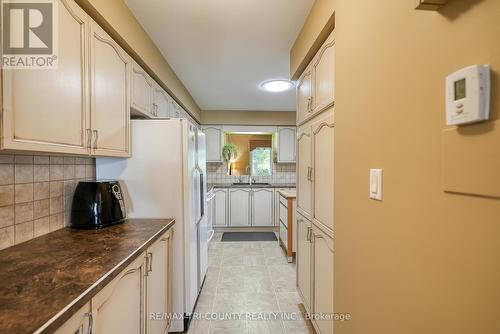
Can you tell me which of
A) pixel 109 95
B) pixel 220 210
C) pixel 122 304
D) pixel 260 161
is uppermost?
pixel 109 95

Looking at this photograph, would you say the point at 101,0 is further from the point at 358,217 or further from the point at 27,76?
the point at 358,217

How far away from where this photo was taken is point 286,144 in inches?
193

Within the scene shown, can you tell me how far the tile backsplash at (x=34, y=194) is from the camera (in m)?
1.18

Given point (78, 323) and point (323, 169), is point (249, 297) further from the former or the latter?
point (78, 323)

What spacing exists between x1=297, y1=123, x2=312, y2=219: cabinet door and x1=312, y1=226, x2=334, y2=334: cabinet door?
262 millimetres

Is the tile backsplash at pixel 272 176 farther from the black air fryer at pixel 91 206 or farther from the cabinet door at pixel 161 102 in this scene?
the black air fryer at pixel 91 206

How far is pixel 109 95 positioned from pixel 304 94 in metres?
1.45

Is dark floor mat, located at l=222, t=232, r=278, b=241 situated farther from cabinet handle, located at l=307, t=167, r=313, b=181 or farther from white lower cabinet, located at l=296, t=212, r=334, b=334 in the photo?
cabinet handle, located at l=307, t=167, r=313, b=181

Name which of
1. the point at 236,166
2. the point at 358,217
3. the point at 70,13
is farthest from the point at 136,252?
the point at 236,166

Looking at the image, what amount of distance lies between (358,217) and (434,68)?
2.08 feet

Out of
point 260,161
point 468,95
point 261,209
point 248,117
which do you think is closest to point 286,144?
point 260,161

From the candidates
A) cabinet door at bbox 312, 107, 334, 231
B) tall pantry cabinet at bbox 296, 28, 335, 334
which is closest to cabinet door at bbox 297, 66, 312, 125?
tall pantry cabinet at bbox 296, 28, 335, 334

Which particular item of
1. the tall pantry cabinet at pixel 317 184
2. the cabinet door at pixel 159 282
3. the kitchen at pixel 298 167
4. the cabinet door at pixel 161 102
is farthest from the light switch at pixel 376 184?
the cabinet door at pixel 161 102

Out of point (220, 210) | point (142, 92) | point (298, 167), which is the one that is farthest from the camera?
point (220, 210)
